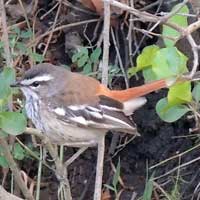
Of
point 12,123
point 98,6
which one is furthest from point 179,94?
point 98,6

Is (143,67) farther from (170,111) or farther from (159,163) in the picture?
(159,163)

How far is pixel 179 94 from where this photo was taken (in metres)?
3.47

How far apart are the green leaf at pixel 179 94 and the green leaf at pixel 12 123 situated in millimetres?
712

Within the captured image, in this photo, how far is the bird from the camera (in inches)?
157

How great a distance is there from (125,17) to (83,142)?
1.33m

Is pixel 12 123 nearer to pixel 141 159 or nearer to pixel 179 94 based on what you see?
pixel 179 94

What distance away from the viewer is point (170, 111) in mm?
3605

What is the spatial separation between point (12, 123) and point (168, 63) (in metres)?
0.75

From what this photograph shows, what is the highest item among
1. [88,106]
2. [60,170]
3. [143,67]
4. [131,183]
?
[143,67]

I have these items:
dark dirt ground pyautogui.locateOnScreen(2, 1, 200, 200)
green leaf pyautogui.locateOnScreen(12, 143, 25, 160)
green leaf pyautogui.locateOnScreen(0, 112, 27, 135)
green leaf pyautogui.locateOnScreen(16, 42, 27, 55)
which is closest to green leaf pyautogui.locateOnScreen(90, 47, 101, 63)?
dark dirt ground pyautogui.locateOnScreen(2, 1, 200, 200)

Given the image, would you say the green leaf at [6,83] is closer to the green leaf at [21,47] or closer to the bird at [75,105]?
the bird at [75,105]

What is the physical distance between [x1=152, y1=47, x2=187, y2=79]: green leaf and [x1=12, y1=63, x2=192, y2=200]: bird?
690mm

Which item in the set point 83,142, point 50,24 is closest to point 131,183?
point 83,142

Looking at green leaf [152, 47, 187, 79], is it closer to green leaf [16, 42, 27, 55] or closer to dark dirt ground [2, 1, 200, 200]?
dark dirt ground [2, 1, 200, 200]
